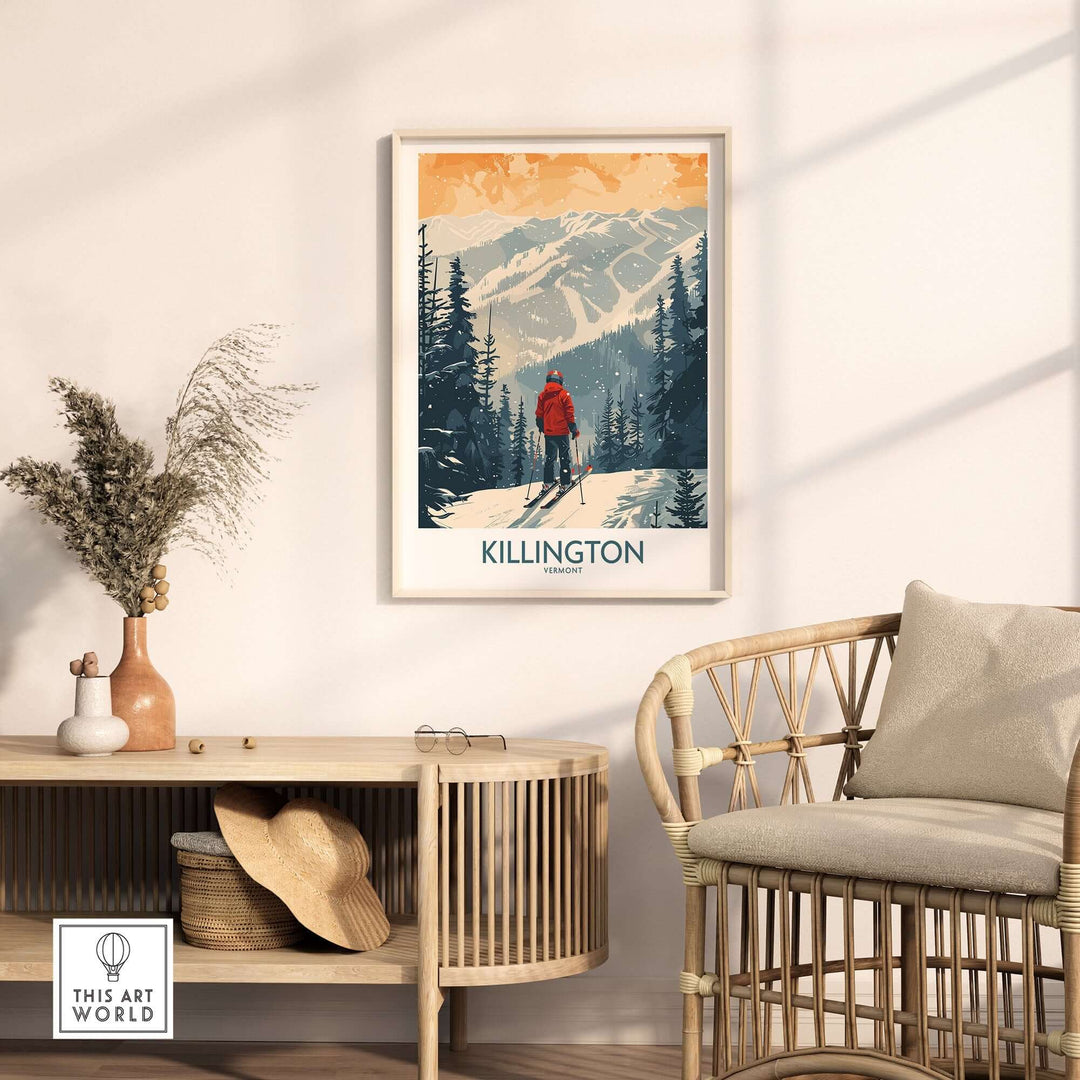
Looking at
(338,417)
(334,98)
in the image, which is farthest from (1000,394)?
(334,98)

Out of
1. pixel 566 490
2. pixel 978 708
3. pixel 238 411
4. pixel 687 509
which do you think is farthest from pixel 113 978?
pixel 978 708

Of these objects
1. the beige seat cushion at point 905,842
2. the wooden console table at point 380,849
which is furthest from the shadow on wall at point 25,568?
the beige seat cushion at point 905,842

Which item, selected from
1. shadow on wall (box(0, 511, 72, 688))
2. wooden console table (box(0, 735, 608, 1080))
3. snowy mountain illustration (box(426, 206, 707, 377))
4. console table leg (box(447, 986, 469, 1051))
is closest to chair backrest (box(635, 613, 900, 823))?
wooden console table (box(0, 735, 608, 1080))

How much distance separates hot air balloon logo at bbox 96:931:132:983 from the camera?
5.81 ft

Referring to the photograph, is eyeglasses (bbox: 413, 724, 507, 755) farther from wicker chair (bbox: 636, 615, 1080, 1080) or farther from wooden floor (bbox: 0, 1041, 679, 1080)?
wooden floor (bbox: 0, 1041, 679, 1080)

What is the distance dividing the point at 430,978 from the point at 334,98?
1.63 m

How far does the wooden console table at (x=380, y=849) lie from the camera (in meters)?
1.71

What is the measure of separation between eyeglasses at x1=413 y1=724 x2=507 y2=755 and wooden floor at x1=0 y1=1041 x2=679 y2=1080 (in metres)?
0.58

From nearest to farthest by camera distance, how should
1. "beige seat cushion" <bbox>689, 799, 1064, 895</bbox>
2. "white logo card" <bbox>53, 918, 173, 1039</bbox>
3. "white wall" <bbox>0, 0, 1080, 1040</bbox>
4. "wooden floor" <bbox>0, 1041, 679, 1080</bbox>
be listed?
"beige seat cushion" <bbox>689, 799, 1064, 895</bbox>, "white logo card" <bbox>53, 918, 173, 1039</bbox>, "wooden floor" <bbox>0, 1041, 679, 1080</bbox>, "white wall" <bbox>0, 0, 1080, 1040</bbox>

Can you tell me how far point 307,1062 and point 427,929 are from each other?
556 mm

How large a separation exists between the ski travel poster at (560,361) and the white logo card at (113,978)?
2.53 ft

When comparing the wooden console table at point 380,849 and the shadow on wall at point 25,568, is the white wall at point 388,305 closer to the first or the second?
the shadow on wall at point 25,568

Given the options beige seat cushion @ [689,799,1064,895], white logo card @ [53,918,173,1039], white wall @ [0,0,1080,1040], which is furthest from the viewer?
white wall @ [0,0,1080,1040]

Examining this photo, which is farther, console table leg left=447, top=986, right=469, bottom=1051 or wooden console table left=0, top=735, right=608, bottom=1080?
A: console table leg left=447, top=986, right=469, bottom=1051
